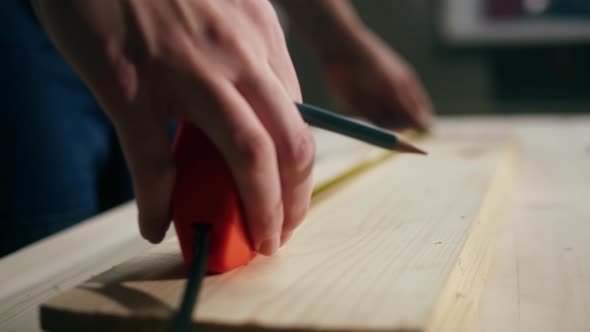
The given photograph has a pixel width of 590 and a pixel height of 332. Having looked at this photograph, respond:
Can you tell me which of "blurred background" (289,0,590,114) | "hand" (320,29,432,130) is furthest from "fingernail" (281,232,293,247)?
"blurred background" (289,0,590,114)

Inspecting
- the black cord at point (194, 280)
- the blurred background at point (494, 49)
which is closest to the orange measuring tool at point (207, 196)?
the black cord at point (194, 280)

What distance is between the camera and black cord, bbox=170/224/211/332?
37 cm

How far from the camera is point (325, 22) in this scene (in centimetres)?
149

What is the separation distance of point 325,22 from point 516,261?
3.28 feet

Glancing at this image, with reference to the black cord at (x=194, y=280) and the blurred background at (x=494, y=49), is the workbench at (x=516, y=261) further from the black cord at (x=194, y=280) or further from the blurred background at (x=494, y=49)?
the blurred background at (x=494, y=49)

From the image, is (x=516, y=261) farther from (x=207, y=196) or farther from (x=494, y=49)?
(x=494, y=49)

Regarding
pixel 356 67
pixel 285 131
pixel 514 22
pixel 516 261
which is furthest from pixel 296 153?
pixel 514 22

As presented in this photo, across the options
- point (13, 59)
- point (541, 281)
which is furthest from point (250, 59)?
point (13, 59)

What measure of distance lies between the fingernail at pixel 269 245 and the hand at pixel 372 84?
105cm

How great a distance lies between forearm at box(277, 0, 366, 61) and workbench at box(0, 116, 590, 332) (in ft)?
1.95

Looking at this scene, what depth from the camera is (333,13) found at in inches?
57.5

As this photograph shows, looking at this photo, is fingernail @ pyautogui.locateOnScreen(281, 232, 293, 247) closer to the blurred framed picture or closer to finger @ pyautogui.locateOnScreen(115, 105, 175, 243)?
finger @ pyautogui.locateOnScreen(115, 105, 175, 243)

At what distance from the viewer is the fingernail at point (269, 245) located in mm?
467

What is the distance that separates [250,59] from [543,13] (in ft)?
8.49
